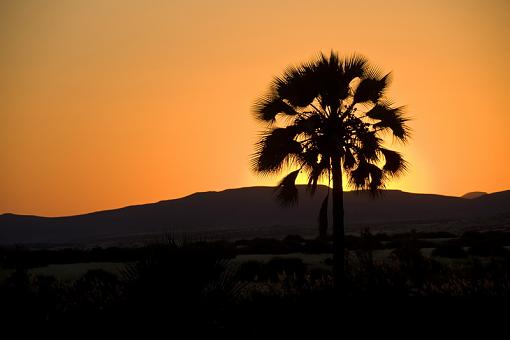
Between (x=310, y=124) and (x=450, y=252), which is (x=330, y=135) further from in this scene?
(x=450, y=252)

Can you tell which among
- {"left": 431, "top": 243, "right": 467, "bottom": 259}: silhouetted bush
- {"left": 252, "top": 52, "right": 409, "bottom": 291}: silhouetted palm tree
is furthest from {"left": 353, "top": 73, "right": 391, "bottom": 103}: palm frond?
{"left": 431, "top": 243, "right": 467, "bottom": 259}: silhouetted bush

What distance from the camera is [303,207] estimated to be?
190 m

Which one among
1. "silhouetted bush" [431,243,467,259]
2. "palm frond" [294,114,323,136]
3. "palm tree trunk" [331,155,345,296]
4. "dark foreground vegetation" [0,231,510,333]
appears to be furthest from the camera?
"silhouetted bush" [431,243,467,259]

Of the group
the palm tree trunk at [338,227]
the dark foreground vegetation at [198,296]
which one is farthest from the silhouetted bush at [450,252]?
the palm tree trunk at [338,227]

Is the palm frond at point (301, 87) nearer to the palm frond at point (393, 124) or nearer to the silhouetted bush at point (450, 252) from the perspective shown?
the palm frond at point (393, 124)

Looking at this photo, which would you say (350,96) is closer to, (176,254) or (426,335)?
(426,335)

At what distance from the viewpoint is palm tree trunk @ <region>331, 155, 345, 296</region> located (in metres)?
17.9

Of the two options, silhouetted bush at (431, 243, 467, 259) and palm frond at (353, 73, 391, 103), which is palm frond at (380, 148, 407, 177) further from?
silhouetted bush at (431, 243, 467, 259)

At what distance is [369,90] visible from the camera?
69.3ft

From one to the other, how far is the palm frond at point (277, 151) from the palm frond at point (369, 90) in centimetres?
259

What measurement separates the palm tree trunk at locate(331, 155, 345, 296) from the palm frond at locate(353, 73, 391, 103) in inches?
102

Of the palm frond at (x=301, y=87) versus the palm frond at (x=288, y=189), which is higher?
the palm frond at (x=301, y=87)

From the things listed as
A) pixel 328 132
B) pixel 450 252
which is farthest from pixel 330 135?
pixel 450 252

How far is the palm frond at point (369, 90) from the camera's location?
21109mm
